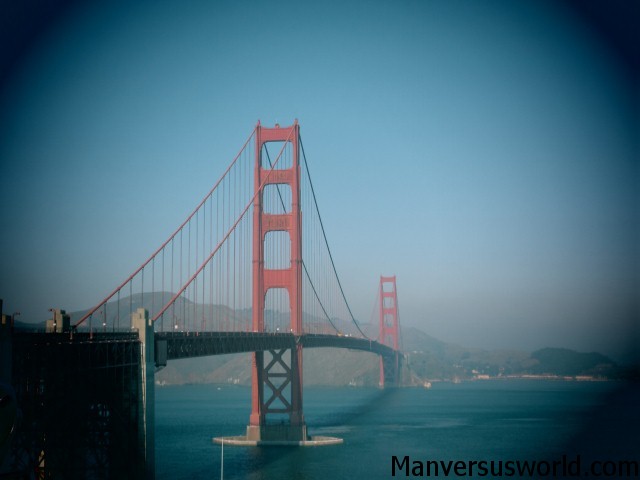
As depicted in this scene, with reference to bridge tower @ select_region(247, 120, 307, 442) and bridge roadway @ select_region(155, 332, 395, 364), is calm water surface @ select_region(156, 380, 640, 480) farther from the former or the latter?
bridge roadway @ select_region(155, 332, 395, 364)

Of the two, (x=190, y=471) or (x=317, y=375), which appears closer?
(x=190, y=471)

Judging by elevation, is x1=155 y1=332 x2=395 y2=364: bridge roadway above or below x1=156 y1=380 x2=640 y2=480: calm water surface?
above

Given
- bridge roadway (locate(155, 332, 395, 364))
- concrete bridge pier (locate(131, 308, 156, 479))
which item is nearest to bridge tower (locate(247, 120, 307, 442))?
bridge roadway (locate(155, 332, 395, 364))

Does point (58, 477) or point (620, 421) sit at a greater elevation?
point (58, 477)

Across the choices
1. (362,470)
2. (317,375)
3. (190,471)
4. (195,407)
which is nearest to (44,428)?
(190,471)

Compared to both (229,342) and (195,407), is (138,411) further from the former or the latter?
(195,407)
